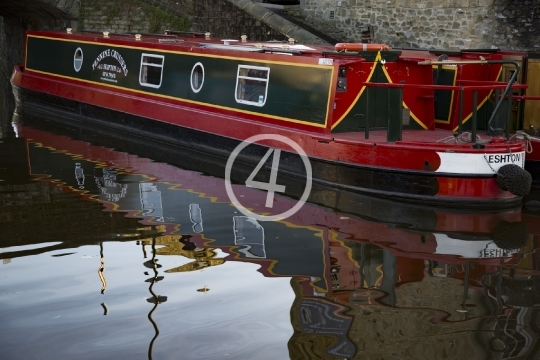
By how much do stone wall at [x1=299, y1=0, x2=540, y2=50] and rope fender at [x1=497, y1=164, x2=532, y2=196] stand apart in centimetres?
577

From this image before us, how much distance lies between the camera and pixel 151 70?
42.0ft

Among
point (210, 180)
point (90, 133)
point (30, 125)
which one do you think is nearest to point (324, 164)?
point (210, 180)

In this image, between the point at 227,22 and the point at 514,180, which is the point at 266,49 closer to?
the point at 514,180

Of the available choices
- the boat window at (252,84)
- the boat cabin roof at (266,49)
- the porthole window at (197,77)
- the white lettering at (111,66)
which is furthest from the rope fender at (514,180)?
the white lettering at (111,66)

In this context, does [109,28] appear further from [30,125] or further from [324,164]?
[324,164]

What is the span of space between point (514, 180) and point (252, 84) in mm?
3748

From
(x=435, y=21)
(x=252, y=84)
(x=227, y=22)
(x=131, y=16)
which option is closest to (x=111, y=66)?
(x=252, y=84)

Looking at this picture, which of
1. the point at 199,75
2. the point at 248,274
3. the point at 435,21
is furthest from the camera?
the point at 435,21

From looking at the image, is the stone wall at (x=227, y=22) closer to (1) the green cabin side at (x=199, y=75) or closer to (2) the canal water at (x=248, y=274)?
(1) the green cabin side at (x=199, y=75)

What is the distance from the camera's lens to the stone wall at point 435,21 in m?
13.8

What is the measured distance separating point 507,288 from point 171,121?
Answer: 6874 millimetres

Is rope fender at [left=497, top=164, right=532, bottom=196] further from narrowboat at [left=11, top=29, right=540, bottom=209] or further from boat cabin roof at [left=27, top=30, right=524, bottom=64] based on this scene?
boat cabin roof at [left=27, top=30, right=524, bottom=64]

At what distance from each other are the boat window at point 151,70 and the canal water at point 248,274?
9.18 ft

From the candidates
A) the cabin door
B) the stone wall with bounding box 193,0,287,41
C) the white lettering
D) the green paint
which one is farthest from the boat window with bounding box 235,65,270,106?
the green paint
